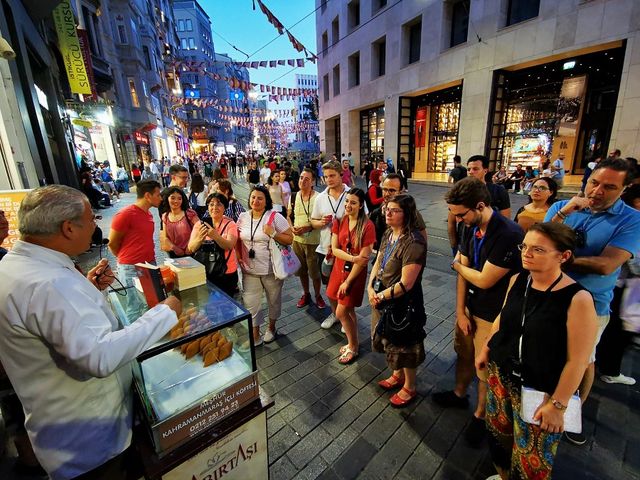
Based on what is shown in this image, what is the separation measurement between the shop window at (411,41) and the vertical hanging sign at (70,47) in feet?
48.4

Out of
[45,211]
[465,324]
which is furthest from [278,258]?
[45,211]

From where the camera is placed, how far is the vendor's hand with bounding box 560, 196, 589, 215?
210 cm

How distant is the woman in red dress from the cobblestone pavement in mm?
436

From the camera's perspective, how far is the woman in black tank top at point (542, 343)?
137 cm

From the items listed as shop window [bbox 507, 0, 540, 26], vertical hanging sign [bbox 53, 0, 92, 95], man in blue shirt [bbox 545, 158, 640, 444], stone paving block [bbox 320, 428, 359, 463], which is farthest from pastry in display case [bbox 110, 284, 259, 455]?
shop window [bbox 507, 0, 540, 26]

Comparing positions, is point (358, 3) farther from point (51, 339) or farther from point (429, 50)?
point (51, 339)

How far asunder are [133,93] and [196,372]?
25.3 m

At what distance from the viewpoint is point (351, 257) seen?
111 inches

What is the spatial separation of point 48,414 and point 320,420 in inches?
74.0

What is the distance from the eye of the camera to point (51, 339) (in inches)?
41.1

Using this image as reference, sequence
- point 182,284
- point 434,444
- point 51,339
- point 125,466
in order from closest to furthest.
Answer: point 51,339
point 125,466
point 182,284
point 434,444

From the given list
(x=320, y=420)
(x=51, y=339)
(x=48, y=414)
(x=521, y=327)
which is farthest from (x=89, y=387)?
(x=521, y=327)

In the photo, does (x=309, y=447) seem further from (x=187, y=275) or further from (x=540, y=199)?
(x=540, y=199)

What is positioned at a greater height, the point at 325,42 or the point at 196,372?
the point at 325,42
